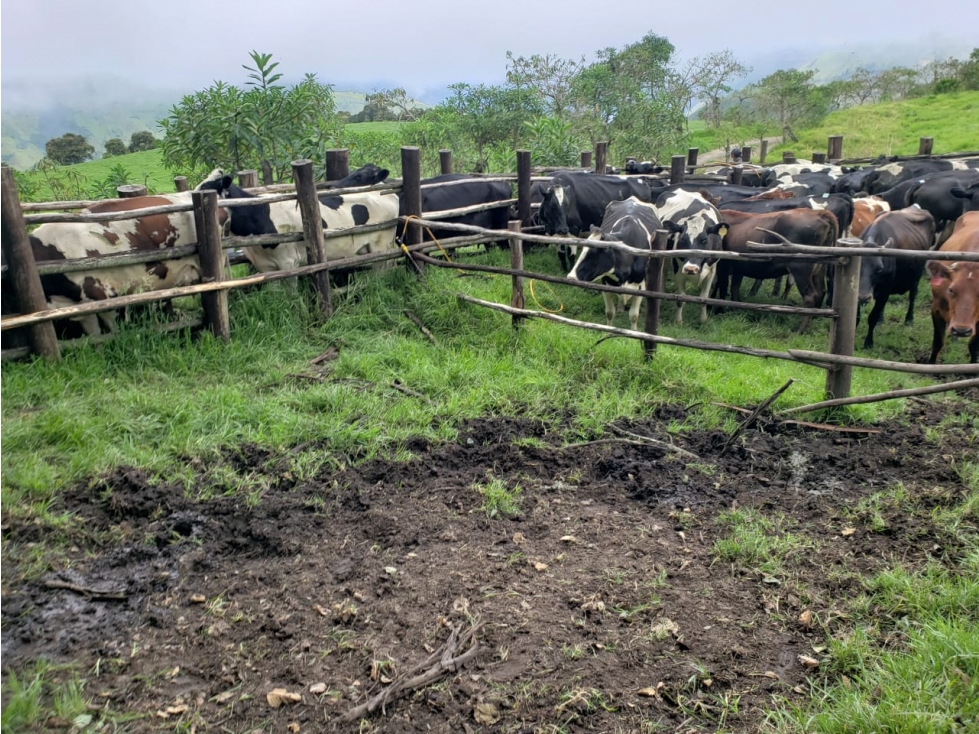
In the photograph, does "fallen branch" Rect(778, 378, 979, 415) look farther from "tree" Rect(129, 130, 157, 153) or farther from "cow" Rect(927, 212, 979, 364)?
"tree" Rect(129, 130, 157, 153)

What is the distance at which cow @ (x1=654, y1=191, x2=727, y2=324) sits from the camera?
816cm

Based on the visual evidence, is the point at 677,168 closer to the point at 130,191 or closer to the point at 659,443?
the point at 659,443

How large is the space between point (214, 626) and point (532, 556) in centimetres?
149

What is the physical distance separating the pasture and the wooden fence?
0.31m

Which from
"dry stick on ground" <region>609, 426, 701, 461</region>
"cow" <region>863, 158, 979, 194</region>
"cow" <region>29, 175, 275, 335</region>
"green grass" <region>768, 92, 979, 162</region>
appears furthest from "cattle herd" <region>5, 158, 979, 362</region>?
"green grass" <region>768, 92, 979, 162</region>

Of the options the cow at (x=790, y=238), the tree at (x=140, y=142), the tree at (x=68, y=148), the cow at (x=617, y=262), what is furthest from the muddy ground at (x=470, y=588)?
the tree at (x=140, y=142)

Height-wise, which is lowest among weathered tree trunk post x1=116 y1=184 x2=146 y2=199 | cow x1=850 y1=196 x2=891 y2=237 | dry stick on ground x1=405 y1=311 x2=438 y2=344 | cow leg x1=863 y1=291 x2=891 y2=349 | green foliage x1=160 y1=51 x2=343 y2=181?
cow leg x1=863 y1=291 x2=891 y2=349

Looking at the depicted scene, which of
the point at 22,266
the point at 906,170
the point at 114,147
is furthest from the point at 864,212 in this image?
the point at 114,147

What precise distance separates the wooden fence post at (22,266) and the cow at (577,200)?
6242 mm

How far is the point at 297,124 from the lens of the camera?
10.7 meters

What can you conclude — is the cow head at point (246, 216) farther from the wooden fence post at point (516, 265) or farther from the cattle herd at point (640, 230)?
the wooden fence post at point (516, 265)

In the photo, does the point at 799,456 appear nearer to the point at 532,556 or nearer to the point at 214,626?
the point at 532,556

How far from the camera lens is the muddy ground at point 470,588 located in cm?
272

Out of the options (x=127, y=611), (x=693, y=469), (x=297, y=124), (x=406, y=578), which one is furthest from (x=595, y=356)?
(x=297, y=124)
